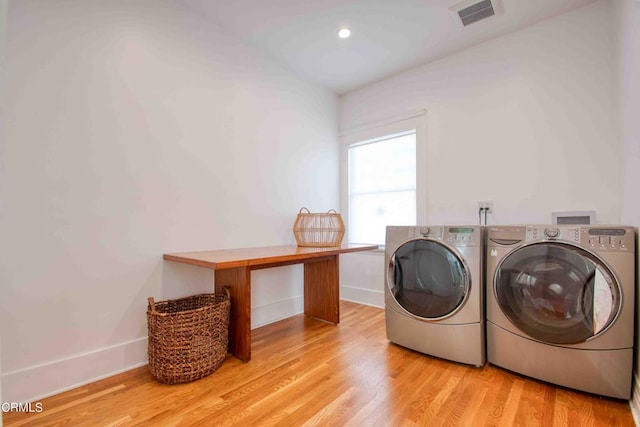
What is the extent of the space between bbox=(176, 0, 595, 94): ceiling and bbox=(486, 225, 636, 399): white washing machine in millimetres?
1604

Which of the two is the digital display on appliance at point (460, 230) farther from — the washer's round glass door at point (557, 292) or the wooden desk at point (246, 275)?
the wooden desk at point (246, 275)

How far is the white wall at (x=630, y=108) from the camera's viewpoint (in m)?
1.50

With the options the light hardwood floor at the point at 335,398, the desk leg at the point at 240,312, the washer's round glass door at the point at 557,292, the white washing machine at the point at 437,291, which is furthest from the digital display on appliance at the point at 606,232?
the desk leg at the point at 240,312

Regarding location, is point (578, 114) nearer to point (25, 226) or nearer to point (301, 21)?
point (301, 21)

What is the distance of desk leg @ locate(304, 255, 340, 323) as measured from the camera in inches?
102

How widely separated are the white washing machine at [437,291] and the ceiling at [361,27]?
1.53 m

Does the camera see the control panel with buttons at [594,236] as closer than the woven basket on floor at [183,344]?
Yes

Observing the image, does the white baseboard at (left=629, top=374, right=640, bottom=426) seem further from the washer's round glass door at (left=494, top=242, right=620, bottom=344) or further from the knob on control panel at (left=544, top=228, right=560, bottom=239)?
the knob on control panel at (left=544, top=228, right=560, bottom=239)

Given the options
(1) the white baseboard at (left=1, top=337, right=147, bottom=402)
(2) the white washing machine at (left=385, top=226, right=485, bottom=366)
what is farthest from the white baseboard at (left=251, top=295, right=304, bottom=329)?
(2) the white washing machine at (left=385, top=226, right=485, bottom=366)

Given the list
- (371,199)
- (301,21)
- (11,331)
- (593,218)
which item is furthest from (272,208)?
(593,218)

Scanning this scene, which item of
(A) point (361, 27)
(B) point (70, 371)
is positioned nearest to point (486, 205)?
(A) point (361, 27)

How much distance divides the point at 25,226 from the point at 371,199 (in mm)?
2673

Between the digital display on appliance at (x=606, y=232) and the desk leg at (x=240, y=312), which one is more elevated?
the digital display on appliance at (x=606, y=232)

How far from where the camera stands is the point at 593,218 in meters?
2.06
